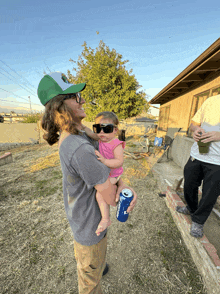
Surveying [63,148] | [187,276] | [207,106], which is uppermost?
[207,106]

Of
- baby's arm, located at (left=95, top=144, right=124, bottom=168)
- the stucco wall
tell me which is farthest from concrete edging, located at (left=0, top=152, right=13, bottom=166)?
the stucco wall

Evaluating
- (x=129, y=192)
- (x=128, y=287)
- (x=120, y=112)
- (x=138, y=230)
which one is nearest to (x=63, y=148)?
(x=129, y=192)

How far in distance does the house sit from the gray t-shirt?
3800 mm

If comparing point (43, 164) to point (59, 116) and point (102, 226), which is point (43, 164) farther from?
point (59, 116)

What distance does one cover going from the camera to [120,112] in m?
14.2

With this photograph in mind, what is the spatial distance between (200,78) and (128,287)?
20.9ft

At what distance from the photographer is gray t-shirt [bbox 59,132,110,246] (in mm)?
817

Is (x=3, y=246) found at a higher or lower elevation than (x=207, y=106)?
lower

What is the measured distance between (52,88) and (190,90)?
23.0ft

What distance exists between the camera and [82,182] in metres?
0.95

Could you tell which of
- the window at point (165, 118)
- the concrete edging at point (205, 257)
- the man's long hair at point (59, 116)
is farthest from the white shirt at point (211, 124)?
the window at point (165, 118)

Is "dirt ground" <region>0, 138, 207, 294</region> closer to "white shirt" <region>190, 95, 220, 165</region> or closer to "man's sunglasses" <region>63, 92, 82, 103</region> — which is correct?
"white shirt" <region>190, 95, 220, 165</region>

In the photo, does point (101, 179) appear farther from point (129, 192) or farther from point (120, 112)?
point (120, 112)

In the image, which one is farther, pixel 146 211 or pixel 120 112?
pixel 120 112
